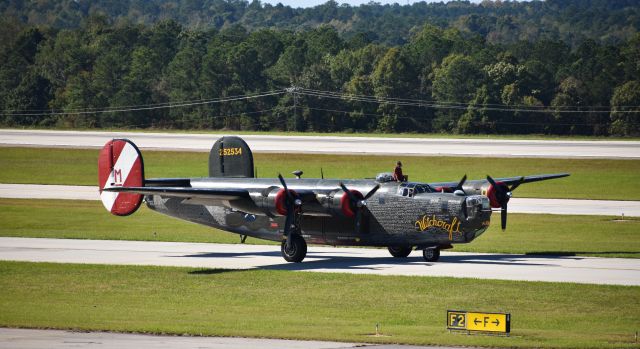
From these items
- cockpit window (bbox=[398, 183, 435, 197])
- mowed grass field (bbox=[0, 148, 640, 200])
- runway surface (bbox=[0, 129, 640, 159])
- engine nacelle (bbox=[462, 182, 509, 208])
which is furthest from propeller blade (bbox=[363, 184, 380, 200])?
runway surface (bbox=[0, 129, 640, 159])

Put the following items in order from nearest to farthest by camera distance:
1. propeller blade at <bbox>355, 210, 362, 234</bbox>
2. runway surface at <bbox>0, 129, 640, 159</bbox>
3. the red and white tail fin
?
propeller blade at <bbox>355, 210, 362, 234</bbox> → the red and white tail fin → runway surface at <bbox>0, 129, 640, 159</bbox>

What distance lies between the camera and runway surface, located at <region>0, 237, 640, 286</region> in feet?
109

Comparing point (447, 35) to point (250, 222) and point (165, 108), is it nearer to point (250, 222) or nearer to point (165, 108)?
point (165, 108)

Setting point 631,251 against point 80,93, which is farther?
point 80,93

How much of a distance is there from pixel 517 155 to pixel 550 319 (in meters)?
57.7

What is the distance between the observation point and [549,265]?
35.2 metres

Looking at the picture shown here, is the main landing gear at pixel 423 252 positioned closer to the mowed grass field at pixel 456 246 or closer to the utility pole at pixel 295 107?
the mowed grass field at pixel 456 246

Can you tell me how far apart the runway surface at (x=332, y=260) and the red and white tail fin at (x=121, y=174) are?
6.20ft

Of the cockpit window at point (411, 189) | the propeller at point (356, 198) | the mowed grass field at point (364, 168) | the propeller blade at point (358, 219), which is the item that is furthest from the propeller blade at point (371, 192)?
the mowed grass field at point (364, 168)

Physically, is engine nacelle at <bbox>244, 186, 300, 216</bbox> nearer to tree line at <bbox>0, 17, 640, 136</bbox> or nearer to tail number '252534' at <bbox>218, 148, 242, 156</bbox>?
tail number '252534' at <bbox>218, 148, 242, 156</bbox>

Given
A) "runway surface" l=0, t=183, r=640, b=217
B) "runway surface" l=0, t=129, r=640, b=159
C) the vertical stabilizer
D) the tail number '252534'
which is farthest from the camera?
"runway surface" l=0, t=129, r=640, b=159

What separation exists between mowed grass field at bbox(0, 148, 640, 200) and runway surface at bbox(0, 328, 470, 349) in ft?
149

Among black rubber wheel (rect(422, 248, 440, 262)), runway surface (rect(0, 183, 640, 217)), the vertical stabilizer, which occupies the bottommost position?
runway surface (rect(0, 183, 640, 217))

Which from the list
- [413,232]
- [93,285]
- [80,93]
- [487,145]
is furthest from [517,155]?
[80,93]
